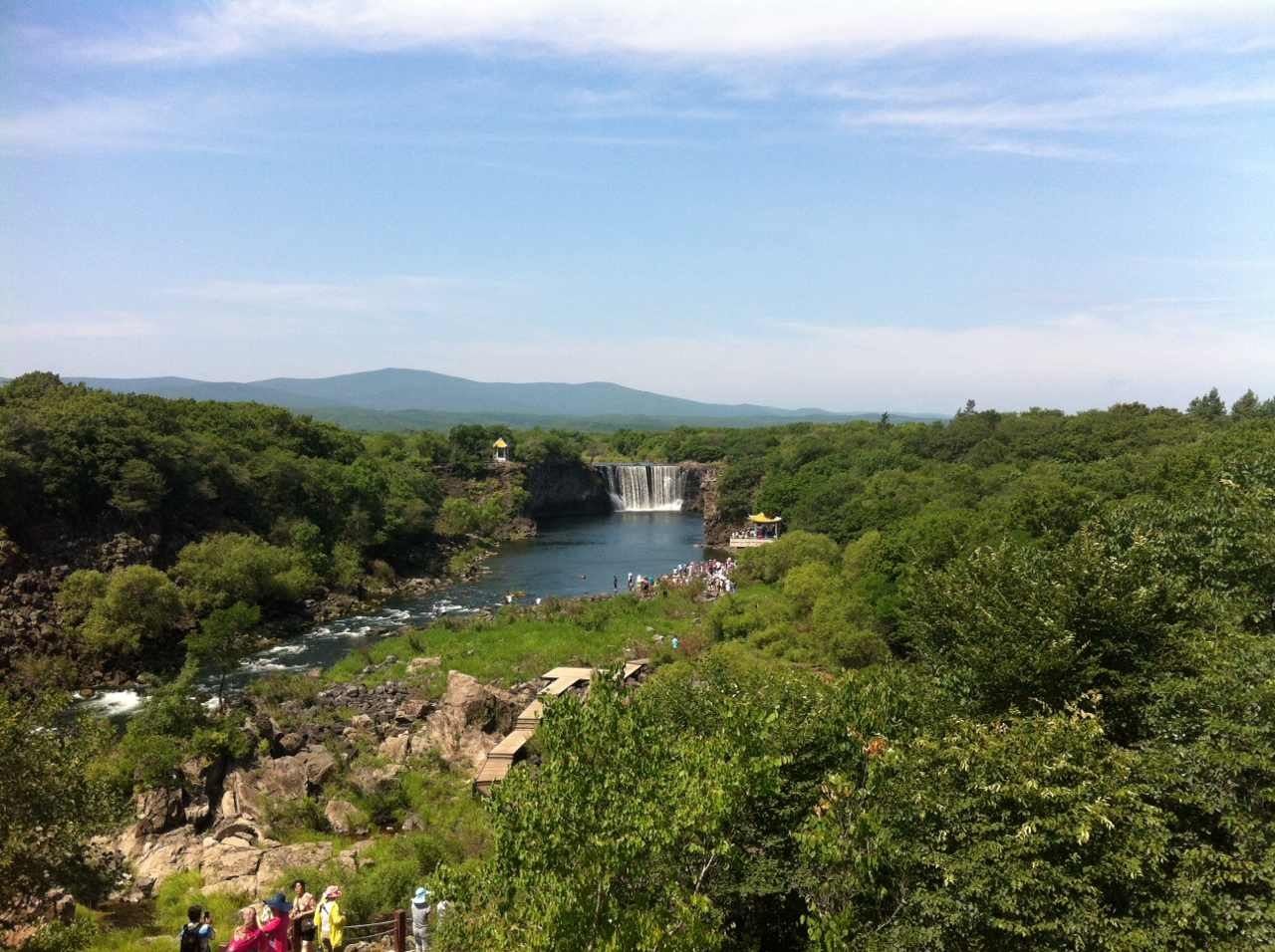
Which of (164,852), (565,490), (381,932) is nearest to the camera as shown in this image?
(381,932)

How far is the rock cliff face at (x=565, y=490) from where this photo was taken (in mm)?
90688

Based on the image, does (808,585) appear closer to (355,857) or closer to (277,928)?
(355,857)

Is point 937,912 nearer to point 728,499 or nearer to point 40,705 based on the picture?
point 40,705

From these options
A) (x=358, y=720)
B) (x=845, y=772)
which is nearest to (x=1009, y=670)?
(x=845, y=772)

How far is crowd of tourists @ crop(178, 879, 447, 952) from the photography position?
1161 centimetres

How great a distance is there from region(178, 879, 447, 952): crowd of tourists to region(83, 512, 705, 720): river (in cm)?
2231

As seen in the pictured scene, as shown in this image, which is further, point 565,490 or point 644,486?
point 644,486

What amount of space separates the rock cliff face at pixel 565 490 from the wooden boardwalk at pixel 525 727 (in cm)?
5721

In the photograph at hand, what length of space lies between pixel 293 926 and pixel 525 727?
43.1ft

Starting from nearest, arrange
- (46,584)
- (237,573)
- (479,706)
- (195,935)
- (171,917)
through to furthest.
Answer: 1. (195,935)
2. (171,917)
3. (479,706)
4. (46,584)
5. (237,573)

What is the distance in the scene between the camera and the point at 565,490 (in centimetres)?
9506

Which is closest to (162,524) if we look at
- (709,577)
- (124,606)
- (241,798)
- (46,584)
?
(46,584)

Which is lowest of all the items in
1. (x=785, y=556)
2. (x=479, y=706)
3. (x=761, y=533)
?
(x=479, y=706)

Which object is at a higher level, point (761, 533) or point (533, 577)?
point (761, 533)
